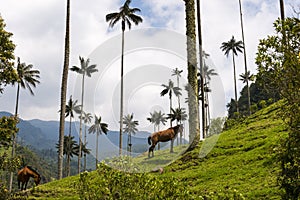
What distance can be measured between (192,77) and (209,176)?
8697 millimetres

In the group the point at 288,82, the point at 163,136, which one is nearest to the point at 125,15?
the point at 163,136

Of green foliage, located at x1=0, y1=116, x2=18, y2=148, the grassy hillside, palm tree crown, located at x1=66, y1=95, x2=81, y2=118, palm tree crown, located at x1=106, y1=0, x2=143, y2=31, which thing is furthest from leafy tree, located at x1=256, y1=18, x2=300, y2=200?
palm tree crown, located at x1=66, y1=95, x2=81, y2=118

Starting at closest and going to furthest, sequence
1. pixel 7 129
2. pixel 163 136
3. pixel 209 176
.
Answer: pixel 7 129 → pixel 209 176 → pixel 163 136

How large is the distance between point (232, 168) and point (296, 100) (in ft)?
37.1

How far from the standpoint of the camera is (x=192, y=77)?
26359 millimetres

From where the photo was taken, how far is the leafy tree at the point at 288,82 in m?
9.34

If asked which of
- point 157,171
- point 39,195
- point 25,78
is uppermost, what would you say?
point 25,78

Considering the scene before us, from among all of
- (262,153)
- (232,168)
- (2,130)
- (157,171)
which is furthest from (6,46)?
(262,153)

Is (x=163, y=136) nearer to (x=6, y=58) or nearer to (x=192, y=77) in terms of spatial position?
(x=192, y=77)

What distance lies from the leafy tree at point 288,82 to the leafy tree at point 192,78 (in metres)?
15.2

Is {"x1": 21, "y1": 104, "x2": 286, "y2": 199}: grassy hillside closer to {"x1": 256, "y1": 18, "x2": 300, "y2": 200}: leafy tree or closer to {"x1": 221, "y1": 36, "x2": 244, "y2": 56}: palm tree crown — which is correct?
{"x1": 256, "y1": 18, "x2": 300, "y2": 200}: leafy tree

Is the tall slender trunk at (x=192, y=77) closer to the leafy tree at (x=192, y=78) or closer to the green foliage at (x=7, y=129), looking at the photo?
the leafy tree at (x=192, y=78)

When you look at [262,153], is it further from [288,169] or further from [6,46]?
[6,46]

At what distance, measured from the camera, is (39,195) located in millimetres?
23578
